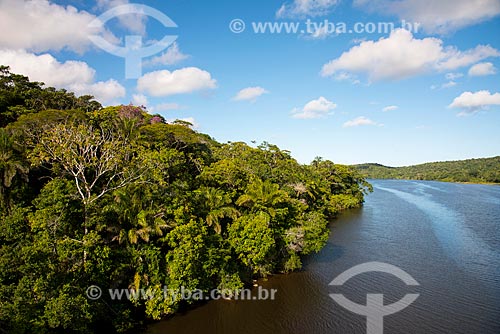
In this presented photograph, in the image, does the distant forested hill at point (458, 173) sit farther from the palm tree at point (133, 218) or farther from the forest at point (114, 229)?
the palm tree at point (133, 218)

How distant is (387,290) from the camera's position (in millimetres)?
23438

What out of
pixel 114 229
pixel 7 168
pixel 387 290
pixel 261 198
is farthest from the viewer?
pixel 261 198

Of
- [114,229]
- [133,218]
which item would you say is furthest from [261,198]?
[114,229]

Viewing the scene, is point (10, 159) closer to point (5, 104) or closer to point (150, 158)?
point (150, 158)

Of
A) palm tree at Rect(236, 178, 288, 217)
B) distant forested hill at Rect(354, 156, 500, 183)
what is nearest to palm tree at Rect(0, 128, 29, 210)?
palm tree at Rect(236, 178, 288, 217)

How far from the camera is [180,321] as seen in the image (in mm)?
18672

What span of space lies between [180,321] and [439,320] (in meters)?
14.7

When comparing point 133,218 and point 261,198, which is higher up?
point 261,198

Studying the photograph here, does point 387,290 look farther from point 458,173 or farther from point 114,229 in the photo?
point 458,173

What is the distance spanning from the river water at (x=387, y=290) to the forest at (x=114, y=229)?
1.59 metres

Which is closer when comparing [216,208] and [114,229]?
[114,229]

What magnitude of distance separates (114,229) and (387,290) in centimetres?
1835

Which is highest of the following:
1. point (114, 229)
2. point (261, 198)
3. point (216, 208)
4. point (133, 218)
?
point (261, 198)

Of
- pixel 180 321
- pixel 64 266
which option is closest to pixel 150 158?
pixel 64 266
